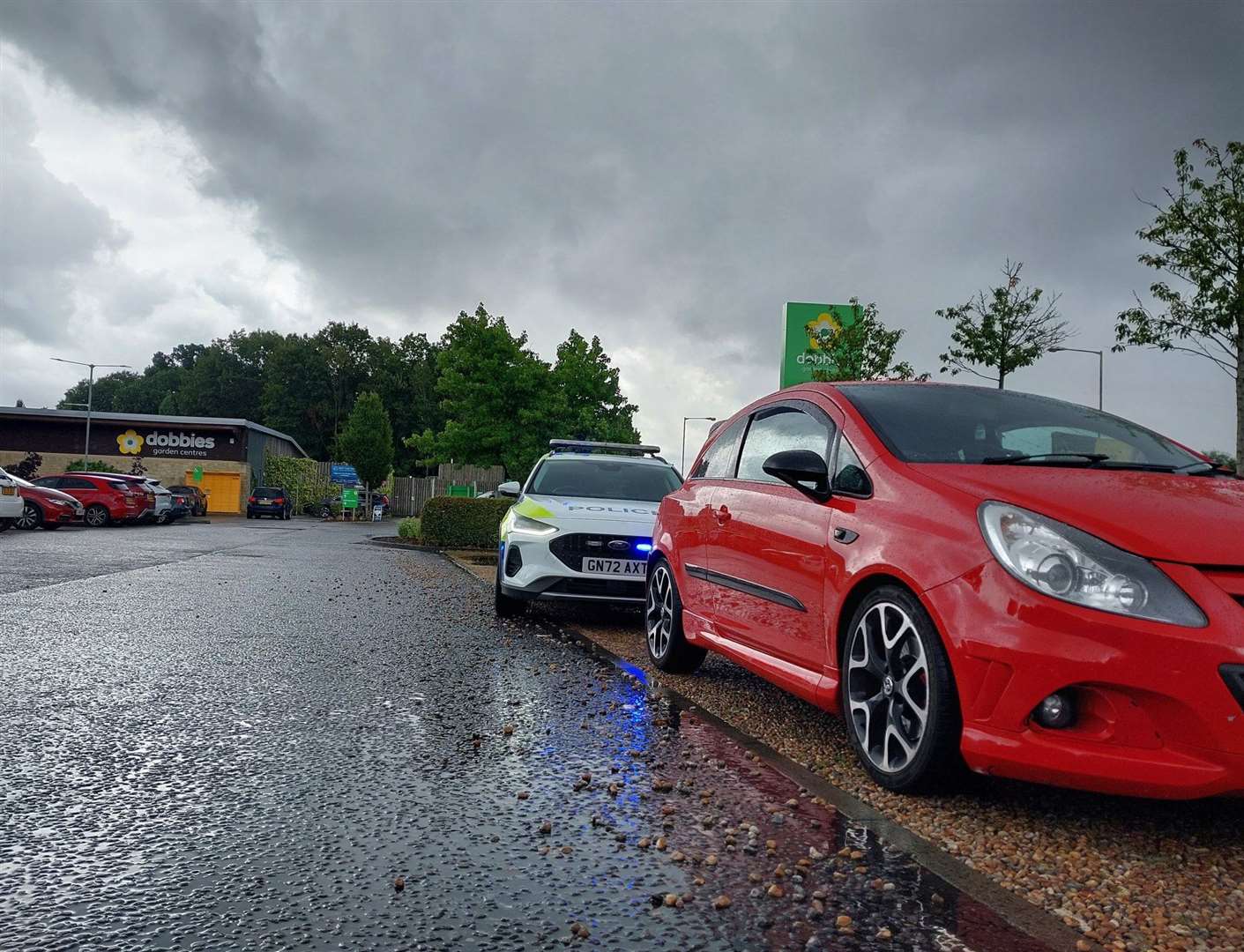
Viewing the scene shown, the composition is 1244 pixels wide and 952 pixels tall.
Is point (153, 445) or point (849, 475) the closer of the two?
point (849, 475)

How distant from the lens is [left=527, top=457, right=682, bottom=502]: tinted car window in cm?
962

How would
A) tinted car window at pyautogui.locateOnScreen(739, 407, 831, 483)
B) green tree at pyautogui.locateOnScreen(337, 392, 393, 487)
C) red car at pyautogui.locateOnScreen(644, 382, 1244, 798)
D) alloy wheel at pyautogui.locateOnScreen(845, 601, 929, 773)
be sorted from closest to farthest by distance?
red car at pyautogui.locateOnScreen(644, 382, 1244, 798)
alloy wheel at pyautogui.locateOnScreen(845, 601, 929, 773)
tinted car window at pyautogui.locateOnScreen(739, 407, 831, 483)
green tree at pyautogui.locateOnScreen(337, 392, 393, 487)

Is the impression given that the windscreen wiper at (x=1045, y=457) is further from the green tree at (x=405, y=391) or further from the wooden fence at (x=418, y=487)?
the green tree at (x=405, y=391)

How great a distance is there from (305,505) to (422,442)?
20.2 meters

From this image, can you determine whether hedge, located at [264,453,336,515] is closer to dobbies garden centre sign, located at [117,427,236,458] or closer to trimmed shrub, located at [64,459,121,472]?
dobbies garden centre sign, located at [117,427,236,458]

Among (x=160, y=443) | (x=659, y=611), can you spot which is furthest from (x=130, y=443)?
(x=659, y=611)

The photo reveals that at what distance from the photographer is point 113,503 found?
2873 cm

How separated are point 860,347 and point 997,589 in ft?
58.3

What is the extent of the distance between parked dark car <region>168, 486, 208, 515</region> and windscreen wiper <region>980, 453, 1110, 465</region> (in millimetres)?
39141

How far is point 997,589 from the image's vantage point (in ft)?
11.1

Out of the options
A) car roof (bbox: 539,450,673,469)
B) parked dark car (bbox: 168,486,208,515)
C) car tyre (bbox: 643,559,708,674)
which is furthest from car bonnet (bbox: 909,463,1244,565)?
parked dark car (bbox: 168,486,208,515)

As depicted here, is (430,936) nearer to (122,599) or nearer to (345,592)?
(122,599)

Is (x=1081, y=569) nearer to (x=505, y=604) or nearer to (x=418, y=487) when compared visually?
(x=505, y=604)

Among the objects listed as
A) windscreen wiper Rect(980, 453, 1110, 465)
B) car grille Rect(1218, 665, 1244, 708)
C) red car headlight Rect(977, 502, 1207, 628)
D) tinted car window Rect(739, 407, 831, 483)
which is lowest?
car grille Rect(1218, 665, 1244, 708)
